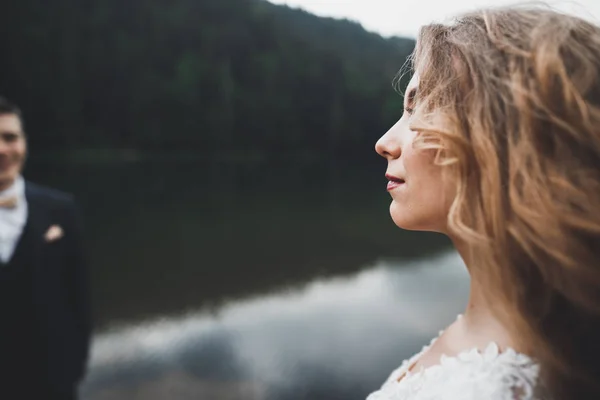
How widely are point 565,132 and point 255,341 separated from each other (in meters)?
6.52

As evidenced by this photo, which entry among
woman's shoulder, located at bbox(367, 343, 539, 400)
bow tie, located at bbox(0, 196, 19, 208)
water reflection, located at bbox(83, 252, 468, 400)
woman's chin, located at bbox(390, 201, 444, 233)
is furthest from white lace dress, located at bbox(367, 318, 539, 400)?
water reflection, located at bbox(83, 252, 468, 400)

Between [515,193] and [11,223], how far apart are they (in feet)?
7.20

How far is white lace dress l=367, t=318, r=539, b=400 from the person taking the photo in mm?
687

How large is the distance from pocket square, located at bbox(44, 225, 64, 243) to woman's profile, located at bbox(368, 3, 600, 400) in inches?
80.8

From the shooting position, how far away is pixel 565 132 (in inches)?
28.0

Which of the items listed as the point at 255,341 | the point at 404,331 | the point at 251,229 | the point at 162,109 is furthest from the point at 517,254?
the point at 162,109

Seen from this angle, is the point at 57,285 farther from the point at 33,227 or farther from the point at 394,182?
the point at 394,182

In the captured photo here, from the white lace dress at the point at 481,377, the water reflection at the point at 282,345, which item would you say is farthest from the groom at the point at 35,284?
the water reflection at the point at 282,345

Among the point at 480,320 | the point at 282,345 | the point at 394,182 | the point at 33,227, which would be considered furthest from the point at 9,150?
the point at 282,345

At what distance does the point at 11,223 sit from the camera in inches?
89.0

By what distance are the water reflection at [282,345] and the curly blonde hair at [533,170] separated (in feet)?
15.7

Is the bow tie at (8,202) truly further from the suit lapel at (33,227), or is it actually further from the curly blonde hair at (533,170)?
the curly blonde hair at (533,170)

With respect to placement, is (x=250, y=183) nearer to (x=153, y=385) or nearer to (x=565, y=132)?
(x=153, y=385)

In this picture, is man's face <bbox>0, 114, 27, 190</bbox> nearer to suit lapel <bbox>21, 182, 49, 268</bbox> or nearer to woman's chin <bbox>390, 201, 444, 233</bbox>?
suit lapel <bbox>21, 182, 49, 268</bbox>
